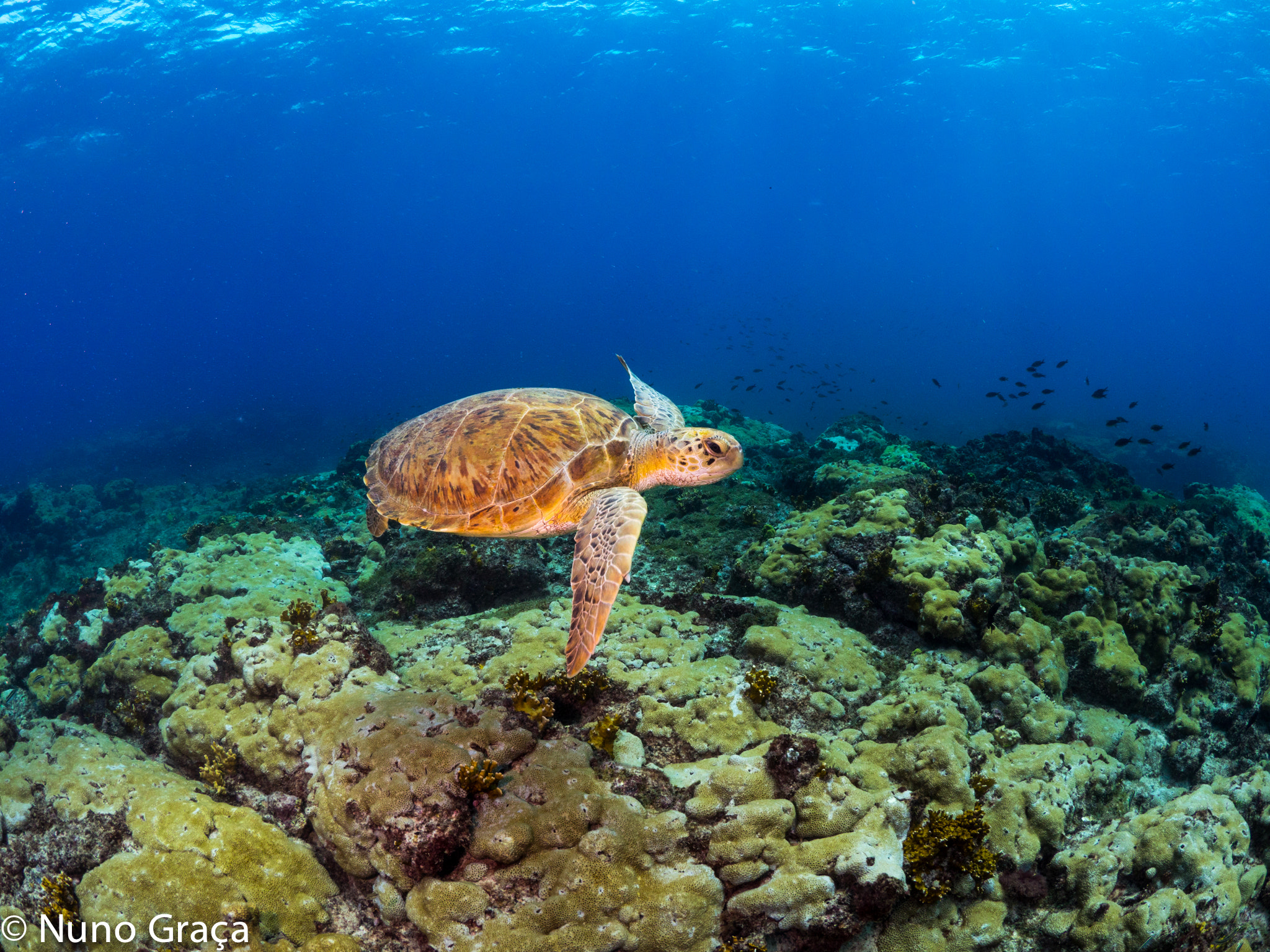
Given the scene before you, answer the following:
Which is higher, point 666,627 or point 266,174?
point 266,174

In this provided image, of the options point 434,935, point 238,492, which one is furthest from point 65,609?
point 238,492

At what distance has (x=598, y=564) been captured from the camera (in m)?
4.63

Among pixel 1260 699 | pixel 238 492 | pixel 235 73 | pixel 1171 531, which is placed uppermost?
pixel 235 73

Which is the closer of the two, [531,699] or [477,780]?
[477,780]

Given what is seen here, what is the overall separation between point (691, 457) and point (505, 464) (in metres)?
2.02

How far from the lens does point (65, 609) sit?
761cm

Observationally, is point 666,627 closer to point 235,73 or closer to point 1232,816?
point 1232,816

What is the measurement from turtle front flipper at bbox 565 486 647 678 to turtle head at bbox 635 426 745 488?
715mm

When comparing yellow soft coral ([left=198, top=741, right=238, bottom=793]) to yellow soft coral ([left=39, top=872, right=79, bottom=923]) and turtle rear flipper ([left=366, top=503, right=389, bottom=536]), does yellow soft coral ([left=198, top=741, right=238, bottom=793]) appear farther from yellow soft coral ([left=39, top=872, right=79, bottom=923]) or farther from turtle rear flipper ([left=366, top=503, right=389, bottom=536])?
turtle rear flipper ([left=366, top=503, right=389, bottom=536])

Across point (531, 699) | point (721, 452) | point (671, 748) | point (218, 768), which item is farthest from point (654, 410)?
point (218, 768)

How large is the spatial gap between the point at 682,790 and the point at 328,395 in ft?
267

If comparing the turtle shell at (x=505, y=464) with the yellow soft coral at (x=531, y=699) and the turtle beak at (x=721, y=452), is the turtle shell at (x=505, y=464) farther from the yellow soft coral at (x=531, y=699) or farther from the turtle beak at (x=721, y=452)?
the yellow soft coral at (x=531, y=699)

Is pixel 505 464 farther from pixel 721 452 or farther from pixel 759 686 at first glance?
pixel 759 686

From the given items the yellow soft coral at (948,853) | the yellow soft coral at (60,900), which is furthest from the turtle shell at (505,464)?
the yellow soft coral at (948,853)
